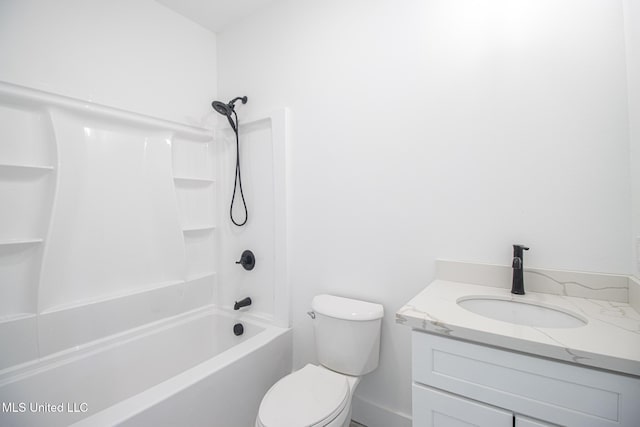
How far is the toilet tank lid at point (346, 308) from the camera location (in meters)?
1.38

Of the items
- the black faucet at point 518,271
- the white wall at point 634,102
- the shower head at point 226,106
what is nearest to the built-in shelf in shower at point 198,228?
the shower head at point 226,106

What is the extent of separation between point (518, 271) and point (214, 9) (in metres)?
2.48

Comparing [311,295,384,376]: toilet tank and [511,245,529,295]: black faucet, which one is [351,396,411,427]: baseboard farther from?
[511,245,529,295]: black faucet

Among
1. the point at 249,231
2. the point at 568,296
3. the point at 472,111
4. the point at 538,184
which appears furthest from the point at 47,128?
the point at 568,296

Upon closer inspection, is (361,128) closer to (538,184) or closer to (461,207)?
(461,207)

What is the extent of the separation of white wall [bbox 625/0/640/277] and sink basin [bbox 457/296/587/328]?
28cm

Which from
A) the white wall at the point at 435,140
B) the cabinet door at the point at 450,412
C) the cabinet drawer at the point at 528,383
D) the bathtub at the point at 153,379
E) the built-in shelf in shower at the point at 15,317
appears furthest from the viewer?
the built-in shelf in shower at the point at 15,317

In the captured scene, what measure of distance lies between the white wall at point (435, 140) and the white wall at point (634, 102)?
3cm

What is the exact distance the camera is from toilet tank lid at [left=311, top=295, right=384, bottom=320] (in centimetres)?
138

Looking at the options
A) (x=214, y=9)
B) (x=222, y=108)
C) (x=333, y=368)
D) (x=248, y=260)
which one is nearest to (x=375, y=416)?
(x=333, y=368)

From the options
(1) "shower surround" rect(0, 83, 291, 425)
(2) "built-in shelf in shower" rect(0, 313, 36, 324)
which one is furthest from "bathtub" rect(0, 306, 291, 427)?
(2) "built-in shelf in shower" rect(0, 313, 36, 324)

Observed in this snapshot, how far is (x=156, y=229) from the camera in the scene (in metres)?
1.85

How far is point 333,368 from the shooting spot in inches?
56.1

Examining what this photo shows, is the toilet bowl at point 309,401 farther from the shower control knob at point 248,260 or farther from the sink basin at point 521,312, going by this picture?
the shower control knob at point 248,260
